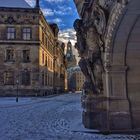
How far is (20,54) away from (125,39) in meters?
42.1

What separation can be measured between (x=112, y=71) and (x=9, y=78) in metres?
41.3

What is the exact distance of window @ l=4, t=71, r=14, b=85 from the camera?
5047 cm

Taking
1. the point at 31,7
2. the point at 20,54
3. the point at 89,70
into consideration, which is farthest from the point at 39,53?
the point at 89,70

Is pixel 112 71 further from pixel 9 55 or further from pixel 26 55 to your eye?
pixel 9 55

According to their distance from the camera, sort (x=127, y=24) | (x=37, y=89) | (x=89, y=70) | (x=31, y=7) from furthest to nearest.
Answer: (x=31, y=7) < (x=37, y=89) < (x=89, y=70) < (x=127, y=24)

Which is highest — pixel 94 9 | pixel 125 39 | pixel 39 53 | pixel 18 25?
pixel 18 25

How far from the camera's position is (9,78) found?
50.9 m

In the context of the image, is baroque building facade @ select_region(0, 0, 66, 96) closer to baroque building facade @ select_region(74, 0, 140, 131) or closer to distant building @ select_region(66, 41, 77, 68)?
baroque building facade @ select_region(74, 0, 140, 131)

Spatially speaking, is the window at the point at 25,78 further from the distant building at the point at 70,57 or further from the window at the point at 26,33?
the distant building at the point at 70,57

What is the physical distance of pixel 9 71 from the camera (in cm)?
5116

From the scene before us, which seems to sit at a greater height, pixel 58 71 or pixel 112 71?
pixel 58 71

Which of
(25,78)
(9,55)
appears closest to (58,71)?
(9,55)

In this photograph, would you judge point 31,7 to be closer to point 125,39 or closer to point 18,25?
point 18,25

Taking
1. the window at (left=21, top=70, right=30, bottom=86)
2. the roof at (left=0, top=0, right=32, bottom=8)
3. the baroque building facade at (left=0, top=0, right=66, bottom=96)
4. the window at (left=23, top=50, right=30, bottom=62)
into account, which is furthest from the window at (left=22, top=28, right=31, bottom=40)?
the roof at (left=0, top=0, right=32, bottom=8)
